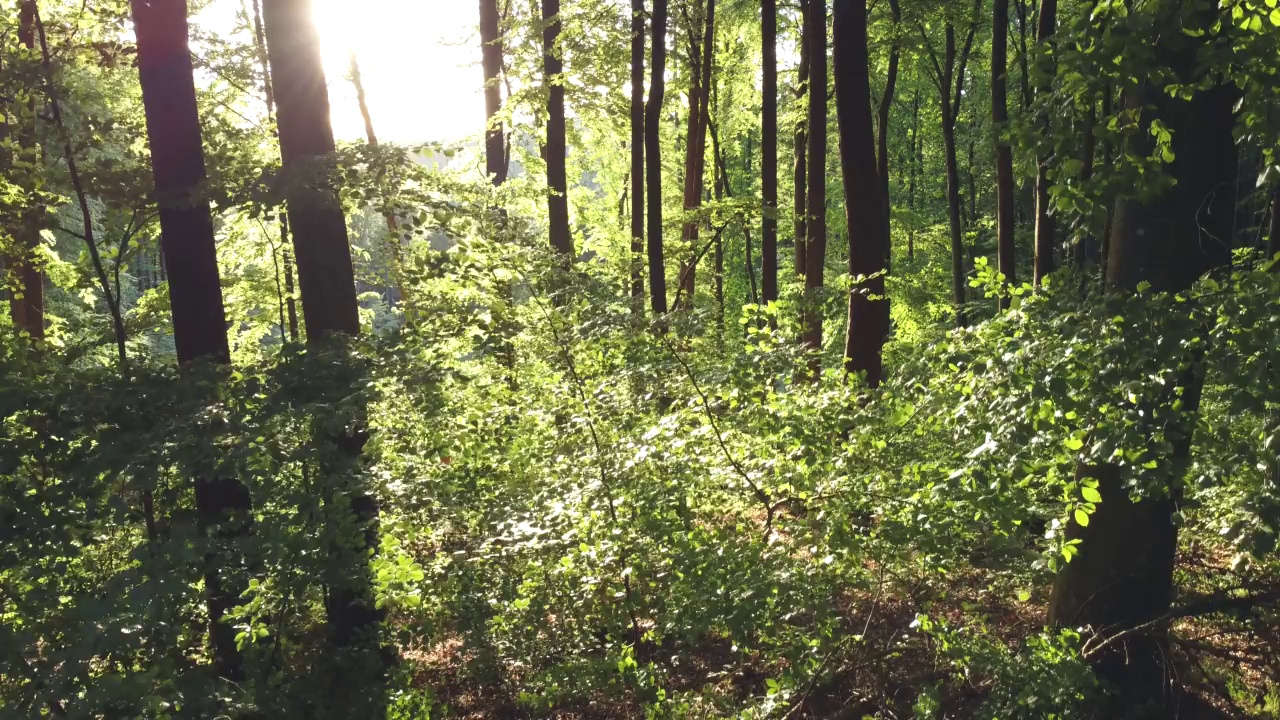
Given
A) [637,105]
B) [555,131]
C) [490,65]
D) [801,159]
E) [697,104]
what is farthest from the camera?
[697,104]

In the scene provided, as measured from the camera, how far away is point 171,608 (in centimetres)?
340

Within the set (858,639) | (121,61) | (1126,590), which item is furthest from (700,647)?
(121,61)

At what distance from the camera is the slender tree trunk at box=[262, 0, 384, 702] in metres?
4.99

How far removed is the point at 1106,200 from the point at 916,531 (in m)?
1.98

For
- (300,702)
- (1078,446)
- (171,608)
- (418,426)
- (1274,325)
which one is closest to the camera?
(1274,325)

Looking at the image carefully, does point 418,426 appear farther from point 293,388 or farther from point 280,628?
point 280,628

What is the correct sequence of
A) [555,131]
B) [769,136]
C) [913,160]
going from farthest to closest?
[913,160] → [769,136] → [555,131]

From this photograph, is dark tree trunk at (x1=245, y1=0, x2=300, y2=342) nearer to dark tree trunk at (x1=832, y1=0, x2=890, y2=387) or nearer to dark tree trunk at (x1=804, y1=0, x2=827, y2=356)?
dark tree trunk at (x1=832, y1=0, x2=890, y2=387)

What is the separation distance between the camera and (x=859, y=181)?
24.0 ft

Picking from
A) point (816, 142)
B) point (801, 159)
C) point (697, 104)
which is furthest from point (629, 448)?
point (697, 104)

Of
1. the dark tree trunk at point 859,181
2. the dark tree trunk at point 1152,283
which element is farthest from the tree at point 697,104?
the dark tree trunk at point 1152,283

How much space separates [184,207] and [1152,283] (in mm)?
6207

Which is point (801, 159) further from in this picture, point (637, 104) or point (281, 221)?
point (281, 221)

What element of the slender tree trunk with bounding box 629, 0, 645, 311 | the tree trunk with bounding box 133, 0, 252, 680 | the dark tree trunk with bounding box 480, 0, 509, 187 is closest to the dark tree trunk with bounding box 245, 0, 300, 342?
the tree trunk with bounding box 133, 0, 252, 680
